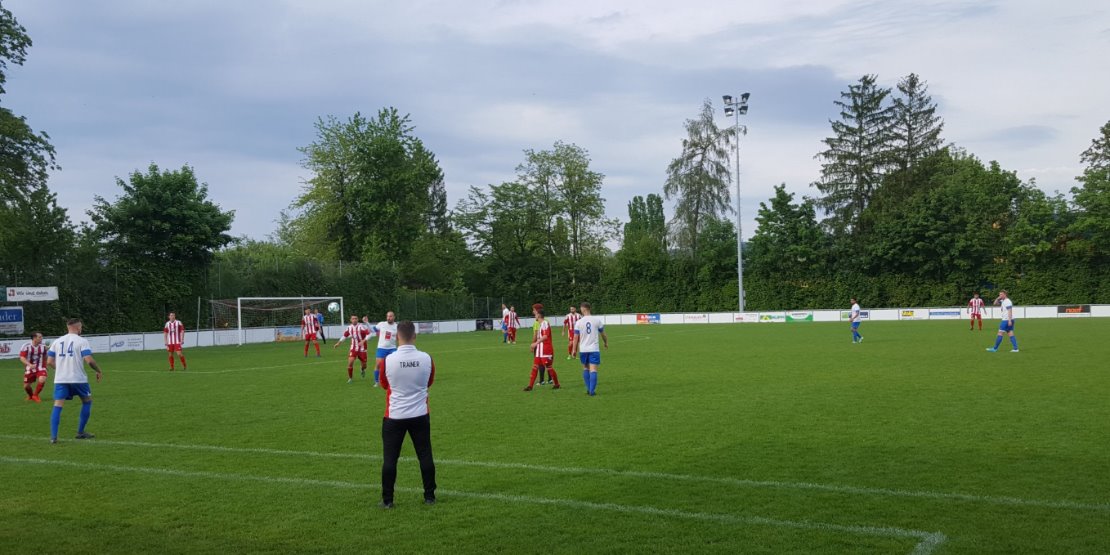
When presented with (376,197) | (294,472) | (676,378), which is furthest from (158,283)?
(294,472)

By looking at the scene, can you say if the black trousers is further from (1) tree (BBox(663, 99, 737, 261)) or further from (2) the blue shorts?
(1) tree (BBox(663, 99, 737, 261))

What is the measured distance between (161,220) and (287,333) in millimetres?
8452

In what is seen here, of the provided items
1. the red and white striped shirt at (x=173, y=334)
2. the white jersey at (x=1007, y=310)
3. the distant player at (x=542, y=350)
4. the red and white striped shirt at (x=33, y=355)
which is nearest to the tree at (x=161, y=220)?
the red and white striped shirt at (x=173, y=334)

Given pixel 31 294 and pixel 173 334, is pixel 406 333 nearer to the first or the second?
pixel 173 334

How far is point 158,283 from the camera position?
4088 centimetres

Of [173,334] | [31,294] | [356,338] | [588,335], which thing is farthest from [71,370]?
[31,294]

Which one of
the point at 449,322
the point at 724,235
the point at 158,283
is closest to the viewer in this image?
the point at 158,283

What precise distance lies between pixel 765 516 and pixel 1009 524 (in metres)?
1.93

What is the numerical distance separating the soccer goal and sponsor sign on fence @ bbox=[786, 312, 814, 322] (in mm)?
29961

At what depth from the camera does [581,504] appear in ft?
25.0

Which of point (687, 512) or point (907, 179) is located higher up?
point (907, 179)

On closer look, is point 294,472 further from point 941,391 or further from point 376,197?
point 376,197

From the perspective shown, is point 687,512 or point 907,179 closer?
point 687,512

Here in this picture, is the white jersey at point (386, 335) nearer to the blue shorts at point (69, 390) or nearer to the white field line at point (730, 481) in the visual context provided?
the blue shorts at point (69, 390)
